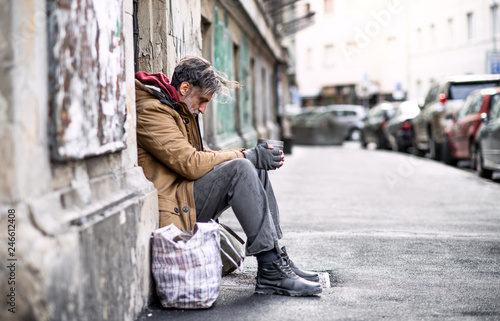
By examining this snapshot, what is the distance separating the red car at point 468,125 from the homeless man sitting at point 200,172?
9.85 meters

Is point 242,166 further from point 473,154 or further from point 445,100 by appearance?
point 445,100

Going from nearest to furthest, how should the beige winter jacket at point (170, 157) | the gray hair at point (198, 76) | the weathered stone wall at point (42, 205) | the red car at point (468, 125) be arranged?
the weathered stone wall at point (42, 205), the beige winter jacket at point (170, 157), the gray hair at point (198, 76), the red car at point (468, 125)

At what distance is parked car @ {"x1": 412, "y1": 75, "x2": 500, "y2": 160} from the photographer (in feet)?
55.2

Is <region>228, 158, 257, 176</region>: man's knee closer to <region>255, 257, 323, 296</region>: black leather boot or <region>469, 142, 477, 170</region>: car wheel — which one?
<region>255, 257, 323, 296</region>: black leather boot

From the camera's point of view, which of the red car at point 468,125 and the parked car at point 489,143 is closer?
the parked car at point 489,143

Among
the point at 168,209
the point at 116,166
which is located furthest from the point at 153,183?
the point at 116,166

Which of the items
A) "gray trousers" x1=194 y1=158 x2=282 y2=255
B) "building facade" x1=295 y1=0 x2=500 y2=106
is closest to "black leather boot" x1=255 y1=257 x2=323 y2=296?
"gray trousers" x1=194 y1=158 x2=282 y2=255

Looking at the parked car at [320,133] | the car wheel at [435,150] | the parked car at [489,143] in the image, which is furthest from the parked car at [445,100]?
the parked car at [320,133]

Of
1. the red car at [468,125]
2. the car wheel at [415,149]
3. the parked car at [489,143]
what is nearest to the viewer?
the parked car at [489,143]

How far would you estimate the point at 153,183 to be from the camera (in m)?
4.37

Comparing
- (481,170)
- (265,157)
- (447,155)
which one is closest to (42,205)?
(265,157)

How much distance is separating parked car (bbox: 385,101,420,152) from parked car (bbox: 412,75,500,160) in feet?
9.81

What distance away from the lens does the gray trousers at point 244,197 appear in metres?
4.28

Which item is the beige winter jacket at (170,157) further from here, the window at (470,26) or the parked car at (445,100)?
the window at (470,26)
